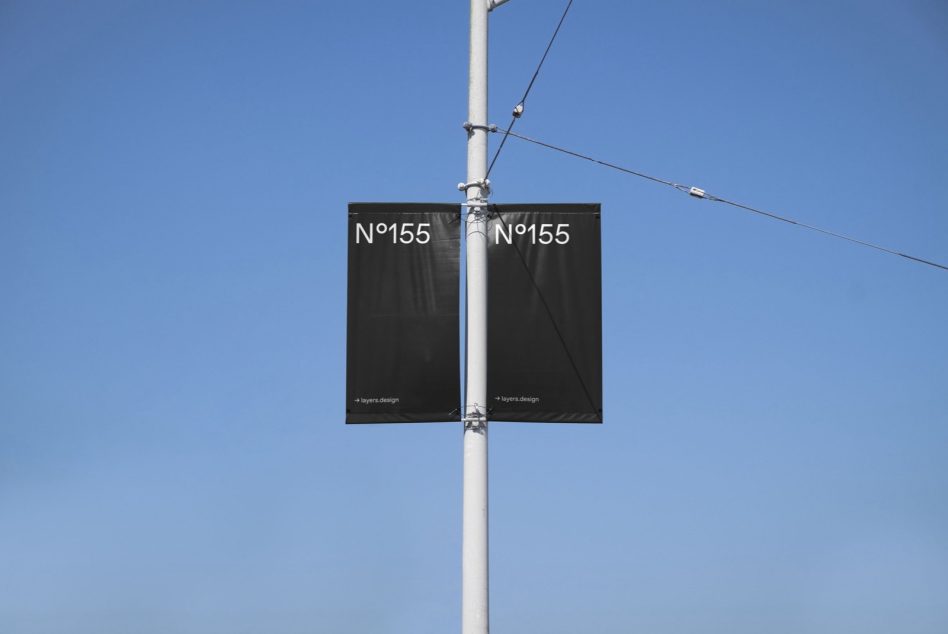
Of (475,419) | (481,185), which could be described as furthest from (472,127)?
(475,419)

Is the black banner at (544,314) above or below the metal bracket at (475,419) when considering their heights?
above

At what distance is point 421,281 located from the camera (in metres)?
7.96

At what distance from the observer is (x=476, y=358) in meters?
7.77

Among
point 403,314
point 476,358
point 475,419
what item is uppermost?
point 403,314

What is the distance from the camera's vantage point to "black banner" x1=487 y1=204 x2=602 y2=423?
7.82 meters

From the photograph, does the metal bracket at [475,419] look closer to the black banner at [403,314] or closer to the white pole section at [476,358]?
the white pole section at [476,358]

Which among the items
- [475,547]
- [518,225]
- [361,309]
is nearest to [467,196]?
[518,225]

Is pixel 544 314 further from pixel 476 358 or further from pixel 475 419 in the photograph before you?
pixel 475 419

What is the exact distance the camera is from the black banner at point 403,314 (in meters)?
7.79

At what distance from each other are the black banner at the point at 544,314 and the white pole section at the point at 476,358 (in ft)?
0.36

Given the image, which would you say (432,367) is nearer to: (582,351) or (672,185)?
(582,351)

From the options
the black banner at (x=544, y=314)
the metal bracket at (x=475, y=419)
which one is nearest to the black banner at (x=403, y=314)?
the metal bracket at (x=475, y=419)

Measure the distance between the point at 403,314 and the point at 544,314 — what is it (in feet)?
3.46

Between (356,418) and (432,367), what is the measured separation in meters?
0.67
